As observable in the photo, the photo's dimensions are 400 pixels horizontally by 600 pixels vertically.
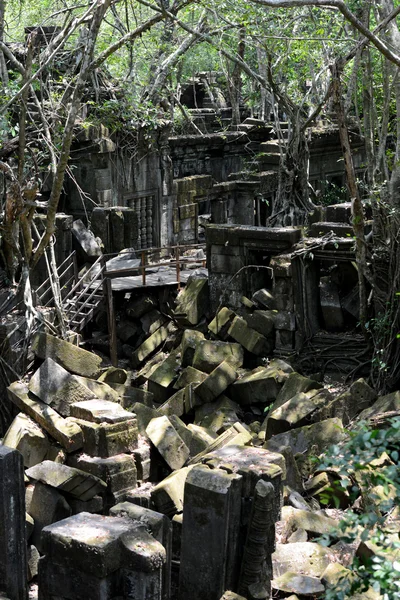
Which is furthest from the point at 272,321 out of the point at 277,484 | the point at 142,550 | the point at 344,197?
the point at 344,197

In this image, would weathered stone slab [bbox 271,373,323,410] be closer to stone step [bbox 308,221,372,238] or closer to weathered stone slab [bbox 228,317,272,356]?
weathered stone slab [bbox 228,317,272,356]

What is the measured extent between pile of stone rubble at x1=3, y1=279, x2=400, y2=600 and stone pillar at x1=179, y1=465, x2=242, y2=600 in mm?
11

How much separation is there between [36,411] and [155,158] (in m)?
11.3

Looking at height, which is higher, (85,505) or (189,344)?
(189,344)

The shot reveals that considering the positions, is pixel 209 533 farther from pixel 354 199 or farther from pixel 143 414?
pixel 354 199

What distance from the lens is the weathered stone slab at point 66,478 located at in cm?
934

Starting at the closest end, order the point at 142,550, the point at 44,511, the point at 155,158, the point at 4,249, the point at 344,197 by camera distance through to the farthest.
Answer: the point at 142,550
the point at 44,511
the point at 4,249
the point at 155,158
the point at 344,197

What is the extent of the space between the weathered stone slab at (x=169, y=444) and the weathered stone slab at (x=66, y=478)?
1.00m

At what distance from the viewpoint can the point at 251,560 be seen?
7.75 meters

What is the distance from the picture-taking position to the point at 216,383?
13.7 metres

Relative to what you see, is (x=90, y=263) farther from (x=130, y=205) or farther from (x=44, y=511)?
(x=44, y=511)

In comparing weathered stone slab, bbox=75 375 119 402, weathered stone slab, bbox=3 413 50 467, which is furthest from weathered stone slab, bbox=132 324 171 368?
weathered stone slab, bbox=3 413 50 467

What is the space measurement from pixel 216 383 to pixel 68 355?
2181 mm

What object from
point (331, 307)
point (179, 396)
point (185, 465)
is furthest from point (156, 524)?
point (331, 307)
